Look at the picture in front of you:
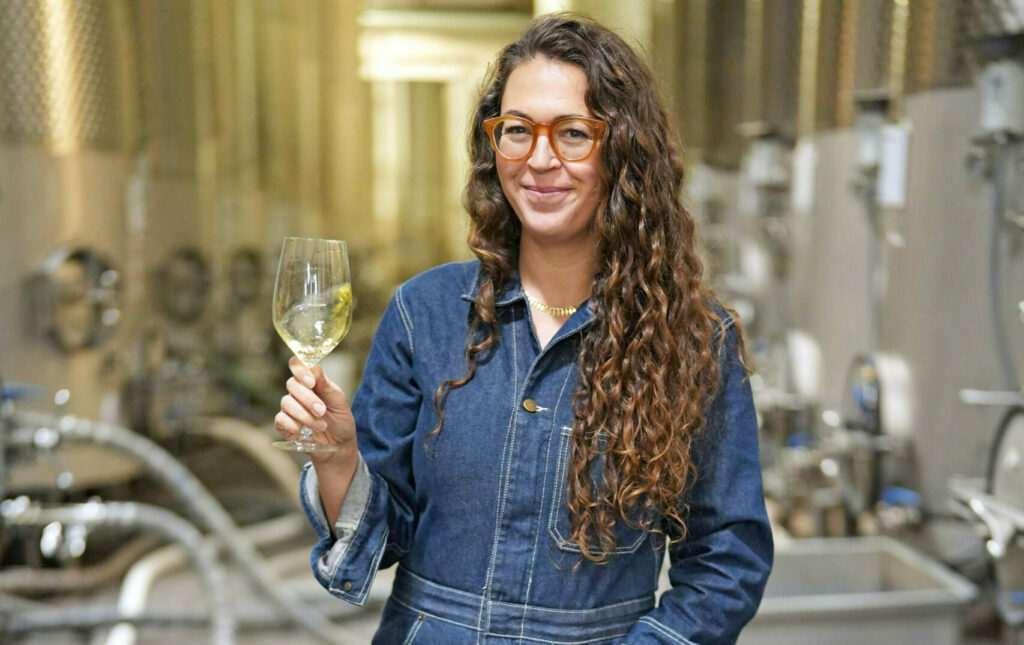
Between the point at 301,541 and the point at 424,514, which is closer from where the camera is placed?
the point at 424,514

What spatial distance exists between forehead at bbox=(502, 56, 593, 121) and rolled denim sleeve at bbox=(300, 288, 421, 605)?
31 cm

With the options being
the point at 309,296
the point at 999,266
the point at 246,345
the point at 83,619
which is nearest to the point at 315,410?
the point at 309,296

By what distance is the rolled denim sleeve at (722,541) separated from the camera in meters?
1.41

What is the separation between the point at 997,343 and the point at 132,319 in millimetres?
2762

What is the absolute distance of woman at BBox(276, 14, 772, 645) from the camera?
4.55 feet

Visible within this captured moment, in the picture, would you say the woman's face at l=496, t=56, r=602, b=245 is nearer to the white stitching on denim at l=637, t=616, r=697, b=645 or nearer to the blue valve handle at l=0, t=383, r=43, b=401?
the white stitching on denim at l=637, t=616, r=697, b=645

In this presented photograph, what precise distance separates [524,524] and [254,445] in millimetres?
3940

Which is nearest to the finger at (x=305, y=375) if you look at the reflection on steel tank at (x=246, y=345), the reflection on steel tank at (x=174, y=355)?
the reflection on steel tank at (x=174, y=355)

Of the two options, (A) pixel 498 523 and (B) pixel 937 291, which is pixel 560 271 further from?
(B) pixel 937 291

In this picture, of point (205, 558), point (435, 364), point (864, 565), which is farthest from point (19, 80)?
point (864, 565)

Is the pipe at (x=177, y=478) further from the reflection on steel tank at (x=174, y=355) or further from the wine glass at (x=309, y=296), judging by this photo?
the wine glass at (x=309, y=296)

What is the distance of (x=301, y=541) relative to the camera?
5.38 m

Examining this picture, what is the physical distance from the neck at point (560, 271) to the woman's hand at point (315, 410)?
31cm

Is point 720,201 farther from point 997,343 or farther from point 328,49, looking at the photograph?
point 997,343
